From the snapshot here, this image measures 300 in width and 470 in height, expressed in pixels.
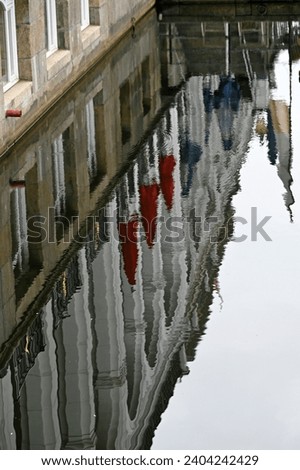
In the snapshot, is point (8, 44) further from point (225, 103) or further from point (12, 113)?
point (225, 103)

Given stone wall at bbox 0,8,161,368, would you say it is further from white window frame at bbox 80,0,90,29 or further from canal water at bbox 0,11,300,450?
white window frame at bbox 80,0,90,29

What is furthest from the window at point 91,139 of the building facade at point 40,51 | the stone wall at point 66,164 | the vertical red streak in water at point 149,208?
the vertical red streak in water at point 149,208

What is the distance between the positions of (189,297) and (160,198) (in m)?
4.32

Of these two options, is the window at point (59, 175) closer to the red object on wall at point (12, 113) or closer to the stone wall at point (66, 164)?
the stone wall at point (66, 164)

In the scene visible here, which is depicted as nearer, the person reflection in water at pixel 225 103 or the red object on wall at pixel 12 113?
the red object on wall at pixel 12 113

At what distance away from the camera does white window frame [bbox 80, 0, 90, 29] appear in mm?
33156

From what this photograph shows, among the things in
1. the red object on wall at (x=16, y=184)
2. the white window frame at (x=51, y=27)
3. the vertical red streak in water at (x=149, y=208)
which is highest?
the white window frame at (x=51, y=27)

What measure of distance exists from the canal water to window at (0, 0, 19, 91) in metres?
1.03

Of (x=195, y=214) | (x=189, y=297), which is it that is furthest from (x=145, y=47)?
(x=189, y=297)

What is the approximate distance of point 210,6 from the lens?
41469 millimetres

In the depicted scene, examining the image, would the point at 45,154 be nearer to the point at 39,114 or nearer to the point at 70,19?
the point at 39,114

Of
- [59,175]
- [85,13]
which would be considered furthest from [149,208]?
[85,13]

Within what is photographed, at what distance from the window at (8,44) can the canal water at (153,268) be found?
103cm

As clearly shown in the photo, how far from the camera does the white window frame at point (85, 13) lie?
3316cm
